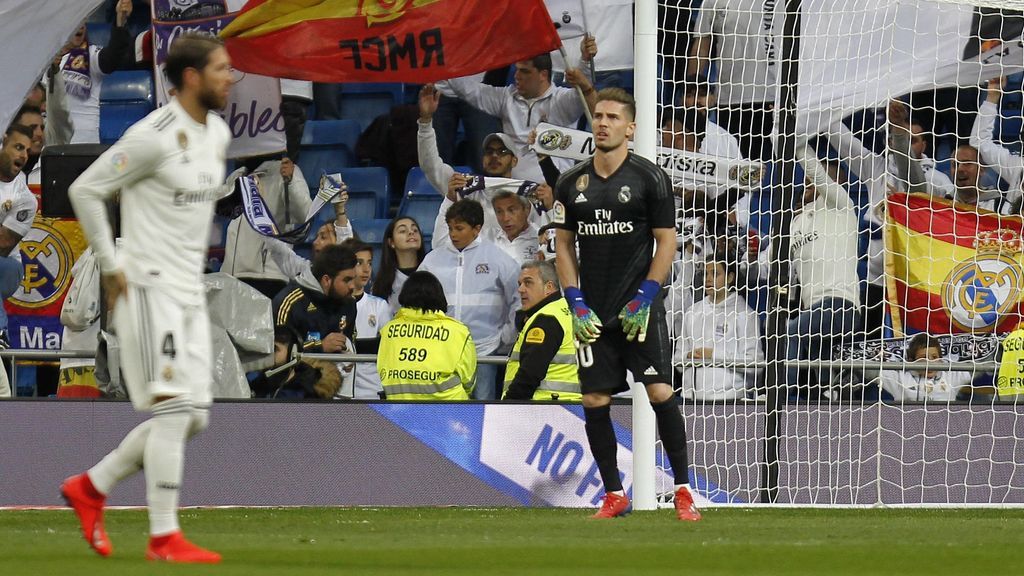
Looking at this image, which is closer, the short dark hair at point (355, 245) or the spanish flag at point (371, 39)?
the short dark hair at point (355, 245)

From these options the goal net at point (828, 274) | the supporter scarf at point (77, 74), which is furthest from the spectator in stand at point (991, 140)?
the supporter scarf at point (77, 74)

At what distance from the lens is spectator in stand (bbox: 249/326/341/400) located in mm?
11625

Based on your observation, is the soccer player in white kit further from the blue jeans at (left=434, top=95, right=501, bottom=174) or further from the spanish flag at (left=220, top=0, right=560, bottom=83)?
the blue jeans at (left=434, top=95, right=501, bottom=174)

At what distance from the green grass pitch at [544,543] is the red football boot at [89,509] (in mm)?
78

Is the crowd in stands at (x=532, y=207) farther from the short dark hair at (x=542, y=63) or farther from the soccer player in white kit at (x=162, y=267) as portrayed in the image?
the soccer player in white kit at (x=162, y=267)

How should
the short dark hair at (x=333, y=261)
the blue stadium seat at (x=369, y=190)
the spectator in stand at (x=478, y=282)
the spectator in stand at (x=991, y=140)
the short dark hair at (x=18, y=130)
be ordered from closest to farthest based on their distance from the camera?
the spectator in stand at (x=991, y=140) < the short dark hair at (x=333, y=261) < the spectator in stand at (x=478, y=282) < the short dark hair at (x=18, y=130) < the blue stadium seat at (x=369, y=190)

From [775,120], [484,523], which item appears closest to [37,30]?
[775,120]

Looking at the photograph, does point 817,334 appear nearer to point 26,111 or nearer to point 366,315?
point 366,315

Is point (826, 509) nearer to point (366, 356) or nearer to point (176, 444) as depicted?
point (366, 356)

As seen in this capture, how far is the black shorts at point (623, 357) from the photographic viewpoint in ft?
26.8

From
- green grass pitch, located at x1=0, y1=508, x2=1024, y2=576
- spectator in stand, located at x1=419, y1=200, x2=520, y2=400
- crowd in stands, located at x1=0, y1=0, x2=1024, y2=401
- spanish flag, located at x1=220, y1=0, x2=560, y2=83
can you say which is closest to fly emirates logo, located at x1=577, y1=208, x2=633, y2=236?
green grass pitch, located at x1=0, y1=508, x2=1024, y2=576

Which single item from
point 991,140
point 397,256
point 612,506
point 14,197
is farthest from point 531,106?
point 612,506

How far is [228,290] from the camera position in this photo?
11.4 meters

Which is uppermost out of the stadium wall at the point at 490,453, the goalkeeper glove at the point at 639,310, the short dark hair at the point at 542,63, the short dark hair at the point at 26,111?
the short dark hair at the point at 542,63
